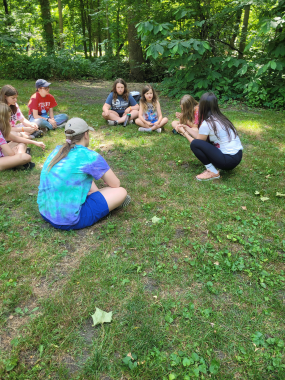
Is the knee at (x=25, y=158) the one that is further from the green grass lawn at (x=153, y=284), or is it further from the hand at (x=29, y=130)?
the hand at (x=29, y=130)

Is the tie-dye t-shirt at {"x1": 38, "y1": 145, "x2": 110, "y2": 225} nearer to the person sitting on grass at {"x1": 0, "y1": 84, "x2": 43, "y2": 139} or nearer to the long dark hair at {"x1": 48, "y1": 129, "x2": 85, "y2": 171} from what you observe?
the long dark hair at {"x1": 48, "y1": 129, "x2": 85, "y2": 171}

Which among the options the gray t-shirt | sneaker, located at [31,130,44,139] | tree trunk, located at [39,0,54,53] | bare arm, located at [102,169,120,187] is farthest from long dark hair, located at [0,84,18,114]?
tree trunk, located at [39,0,54,53]

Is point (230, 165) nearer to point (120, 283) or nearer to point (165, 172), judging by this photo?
point (165, 172)

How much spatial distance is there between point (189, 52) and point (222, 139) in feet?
17.3

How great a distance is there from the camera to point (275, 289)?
2.19 meters

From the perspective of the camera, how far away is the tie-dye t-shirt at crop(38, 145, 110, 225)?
2602 millimetres

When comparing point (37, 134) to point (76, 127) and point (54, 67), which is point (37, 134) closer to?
point (76, 127)

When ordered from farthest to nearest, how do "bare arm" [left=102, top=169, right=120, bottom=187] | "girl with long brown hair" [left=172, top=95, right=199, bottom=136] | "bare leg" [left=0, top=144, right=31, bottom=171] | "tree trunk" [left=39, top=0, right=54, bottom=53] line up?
"tree trunk" [left=39, top=0, right=54, bottom=53], "girl with long brown hair" [left=172, top=95, right=199, bottom=136], "bare leg" [left=0, top=144, right=31, bottom=171], "bare arm" [left=102, top=169, right=120, bottom=187]

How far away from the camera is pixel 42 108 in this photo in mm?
5848

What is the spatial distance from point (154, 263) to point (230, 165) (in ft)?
6.81

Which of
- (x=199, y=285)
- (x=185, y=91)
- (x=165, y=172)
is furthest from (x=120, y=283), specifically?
(x=185, y=91)

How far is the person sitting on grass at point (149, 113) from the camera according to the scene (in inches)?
228

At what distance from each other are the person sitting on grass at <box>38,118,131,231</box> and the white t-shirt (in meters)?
1.62

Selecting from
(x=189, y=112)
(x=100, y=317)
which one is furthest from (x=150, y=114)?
(x=100, y=317)
